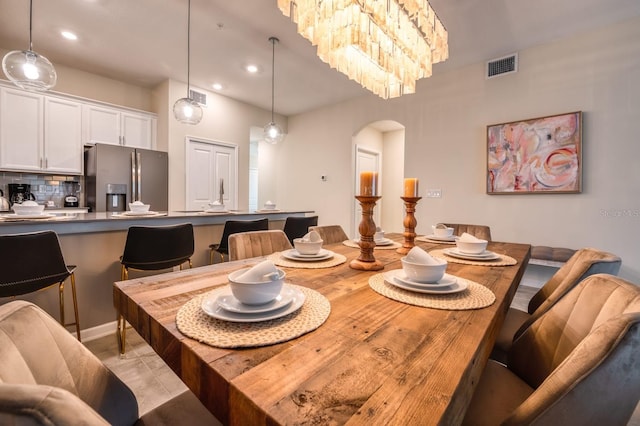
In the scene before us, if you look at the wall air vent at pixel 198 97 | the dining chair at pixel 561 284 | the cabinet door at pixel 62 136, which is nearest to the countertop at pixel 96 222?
the cabinet door at pixel 62 136

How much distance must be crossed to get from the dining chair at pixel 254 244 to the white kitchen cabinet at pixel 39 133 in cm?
369

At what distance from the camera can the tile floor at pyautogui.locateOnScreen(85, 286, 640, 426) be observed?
1.53m

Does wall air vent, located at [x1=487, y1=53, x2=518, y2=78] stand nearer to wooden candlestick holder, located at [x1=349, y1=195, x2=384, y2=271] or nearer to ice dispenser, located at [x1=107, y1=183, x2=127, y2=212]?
wooden candlestick holder, located at [x1=349, y1=195, x2=384, y2=271]

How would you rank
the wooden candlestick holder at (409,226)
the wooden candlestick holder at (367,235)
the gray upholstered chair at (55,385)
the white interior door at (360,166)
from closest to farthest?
the gray upholstered chair at (55,385) < the wooden candlestick holder at (367,235) < the wooden candlestick holder at (409,226) < the white interior door at (360,166)

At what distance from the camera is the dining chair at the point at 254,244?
1513 mm

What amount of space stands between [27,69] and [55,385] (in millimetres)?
2607

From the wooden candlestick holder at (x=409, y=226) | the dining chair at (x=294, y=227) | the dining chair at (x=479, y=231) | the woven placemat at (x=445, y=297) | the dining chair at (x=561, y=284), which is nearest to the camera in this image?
the woven placemat at (x=445, y=297)

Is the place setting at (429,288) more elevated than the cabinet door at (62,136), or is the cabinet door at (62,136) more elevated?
the cabinet door at (62,136)

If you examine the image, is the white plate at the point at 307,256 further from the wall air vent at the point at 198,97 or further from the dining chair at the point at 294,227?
the wall air vent at the point at 198,97

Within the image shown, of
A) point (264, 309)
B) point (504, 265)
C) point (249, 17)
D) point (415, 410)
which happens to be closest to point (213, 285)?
point (264, 309)

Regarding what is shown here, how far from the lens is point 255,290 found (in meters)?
0.68

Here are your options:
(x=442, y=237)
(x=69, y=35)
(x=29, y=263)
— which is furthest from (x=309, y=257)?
(x=69, y=35)

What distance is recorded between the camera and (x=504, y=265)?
132 centimetres

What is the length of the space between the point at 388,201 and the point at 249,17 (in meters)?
4.42
